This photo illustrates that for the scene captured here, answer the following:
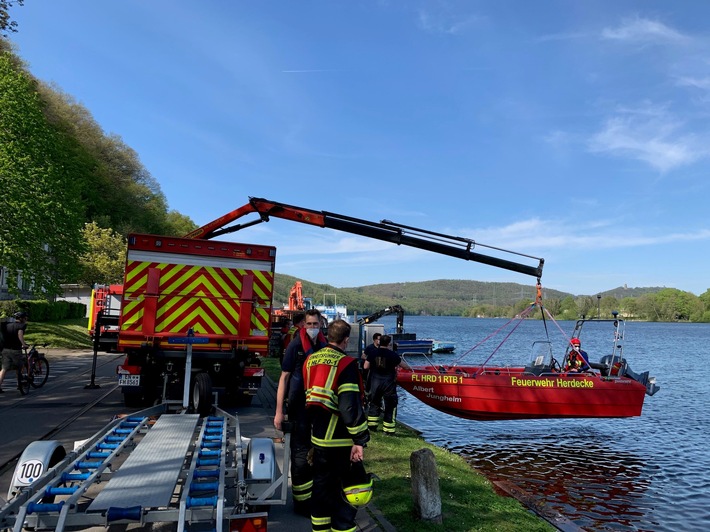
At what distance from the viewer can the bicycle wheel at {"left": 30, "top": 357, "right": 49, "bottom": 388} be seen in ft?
43.0

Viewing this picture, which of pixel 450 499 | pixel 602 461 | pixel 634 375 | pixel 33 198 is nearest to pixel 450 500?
pixel 450 499

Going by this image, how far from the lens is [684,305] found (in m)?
174

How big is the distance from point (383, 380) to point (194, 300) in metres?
3.95

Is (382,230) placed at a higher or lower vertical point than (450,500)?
higher

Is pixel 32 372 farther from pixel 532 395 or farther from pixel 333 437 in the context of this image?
pixel 532 395

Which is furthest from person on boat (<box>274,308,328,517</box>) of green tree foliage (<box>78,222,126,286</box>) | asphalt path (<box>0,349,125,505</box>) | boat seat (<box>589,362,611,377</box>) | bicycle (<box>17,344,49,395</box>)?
green tree foliage (<box>78,222,126,286</box>)

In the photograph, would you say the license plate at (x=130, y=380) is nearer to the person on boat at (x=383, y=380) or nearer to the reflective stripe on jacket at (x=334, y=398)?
the person on boat at (x=383, y=380)

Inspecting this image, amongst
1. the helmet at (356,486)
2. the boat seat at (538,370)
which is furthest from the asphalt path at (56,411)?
the boat seat at (538,370)

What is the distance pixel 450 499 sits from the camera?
705cm

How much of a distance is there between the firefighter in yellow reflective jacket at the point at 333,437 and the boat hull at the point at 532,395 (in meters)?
8.91

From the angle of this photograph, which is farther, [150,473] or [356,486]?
[356,486]

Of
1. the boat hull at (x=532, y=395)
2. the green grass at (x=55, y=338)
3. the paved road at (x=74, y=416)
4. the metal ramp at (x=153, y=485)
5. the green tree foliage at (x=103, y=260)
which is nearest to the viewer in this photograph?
the metal ramp at (x=153, y=485)

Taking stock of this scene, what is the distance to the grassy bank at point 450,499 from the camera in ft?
19.9

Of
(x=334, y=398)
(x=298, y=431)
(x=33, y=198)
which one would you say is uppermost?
(x=33, y=198)
